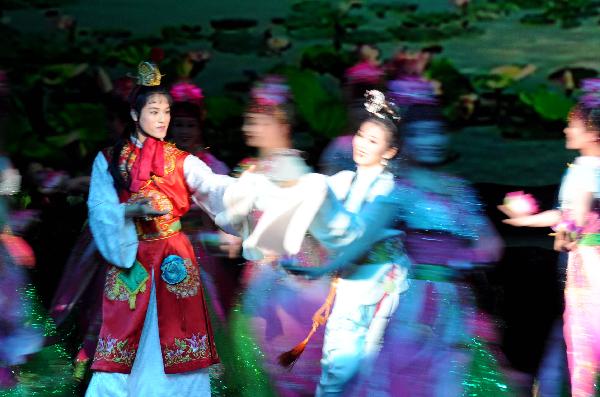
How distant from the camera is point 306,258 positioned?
4.39 metres

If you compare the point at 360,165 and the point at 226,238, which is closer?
the point at 360,165

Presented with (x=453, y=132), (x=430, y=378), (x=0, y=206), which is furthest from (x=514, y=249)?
(x=0, y=206)

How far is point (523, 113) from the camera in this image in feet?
20.2

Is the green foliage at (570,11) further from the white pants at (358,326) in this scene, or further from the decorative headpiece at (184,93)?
the white pants at (358,326)

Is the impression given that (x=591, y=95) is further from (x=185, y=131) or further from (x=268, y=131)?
(x=185, y=131)

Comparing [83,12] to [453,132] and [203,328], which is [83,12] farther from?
[203,328]

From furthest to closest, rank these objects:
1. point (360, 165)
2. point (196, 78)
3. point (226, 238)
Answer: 1. point (196, 78)
2. point (226, 238)
3. point (360, 165)

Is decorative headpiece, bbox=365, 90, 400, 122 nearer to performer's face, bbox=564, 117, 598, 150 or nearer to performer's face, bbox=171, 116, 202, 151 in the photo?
performer's face, bbox=564, 117, 598, 150

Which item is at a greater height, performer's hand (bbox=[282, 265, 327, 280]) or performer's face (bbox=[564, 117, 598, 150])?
performer's face (bbox=[564, 117, 598, 150])

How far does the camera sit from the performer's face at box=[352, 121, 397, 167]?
411cm

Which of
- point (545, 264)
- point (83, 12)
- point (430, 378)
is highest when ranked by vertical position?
point (83, 12)

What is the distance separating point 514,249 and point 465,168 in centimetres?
53

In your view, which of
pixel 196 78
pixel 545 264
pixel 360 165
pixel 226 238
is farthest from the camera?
pixel 196 78

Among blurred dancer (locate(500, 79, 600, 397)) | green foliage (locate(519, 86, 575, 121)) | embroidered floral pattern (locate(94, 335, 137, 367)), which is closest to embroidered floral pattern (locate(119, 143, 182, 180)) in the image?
embroidered floral pattern (locate(94, 335, 137, 367))
